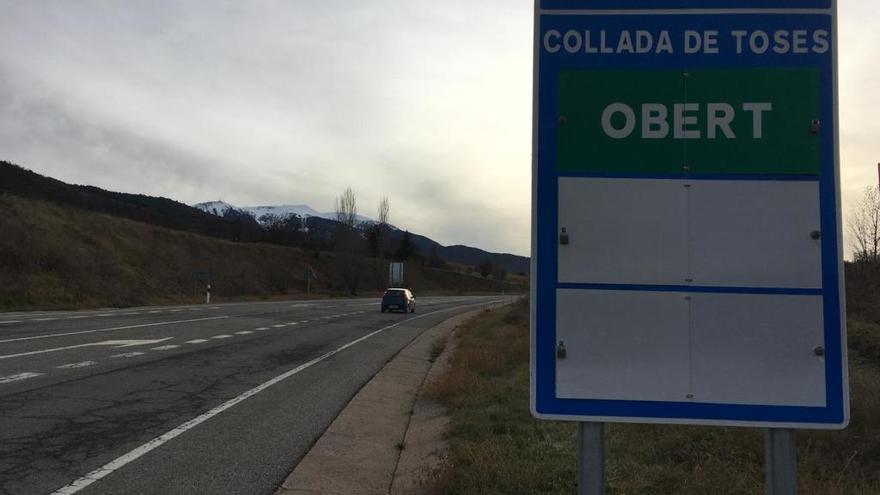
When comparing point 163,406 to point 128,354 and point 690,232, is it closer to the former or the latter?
point 128,354

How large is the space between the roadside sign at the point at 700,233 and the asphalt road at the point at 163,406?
156 inches

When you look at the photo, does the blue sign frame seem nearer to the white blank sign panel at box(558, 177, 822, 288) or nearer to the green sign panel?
the green sign panel

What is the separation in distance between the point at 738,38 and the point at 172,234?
64.5 m

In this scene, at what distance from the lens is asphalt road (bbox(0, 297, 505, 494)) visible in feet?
18.2

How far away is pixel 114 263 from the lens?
149 ft

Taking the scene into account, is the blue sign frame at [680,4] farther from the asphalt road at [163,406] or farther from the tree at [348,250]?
the tree at [348,250]

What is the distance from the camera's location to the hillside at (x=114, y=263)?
35188 mm

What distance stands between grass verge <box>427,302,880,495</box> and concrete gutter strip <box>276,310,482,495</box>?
0.36 metres

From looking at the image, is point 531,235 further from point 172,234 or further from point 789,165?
point 172,234

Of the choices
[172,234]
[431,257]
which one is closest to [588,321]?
[172,234]

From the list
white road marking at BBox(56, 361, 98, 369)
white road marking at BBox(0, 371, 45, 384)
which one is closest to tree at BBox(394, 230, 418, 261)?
white road marking at BBox(56, 361, 98, 369)

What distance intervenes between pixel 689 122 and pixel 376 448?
5468 millimetres

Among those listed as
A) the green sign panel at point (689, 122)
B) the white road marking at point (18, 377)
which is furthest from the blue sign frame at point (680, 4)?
the white road marking at point (18, 377)

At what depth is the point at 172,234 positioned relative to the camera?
61.9 m
